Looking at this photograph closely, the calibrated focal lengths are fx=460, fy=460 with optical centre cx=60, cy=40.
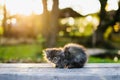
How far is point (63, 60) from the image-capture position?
23.0ft

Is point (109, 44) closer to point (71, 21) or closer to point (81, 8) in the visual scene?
point (71, 21)

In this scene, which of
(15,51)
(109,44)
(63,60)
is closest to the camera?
(63,60)

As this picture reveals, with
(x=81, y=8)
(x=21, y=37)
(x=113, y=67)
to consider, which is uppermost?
(x=81, y=8)

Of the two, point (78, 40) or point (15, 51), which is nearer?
point (15, 51)

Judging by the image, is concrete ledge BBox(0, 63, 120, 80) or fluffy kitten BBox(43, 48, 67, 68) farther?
fluffy kitten BBox(43, 48, 67, 68)

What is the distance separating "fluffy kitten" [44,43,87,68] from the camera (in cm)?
699

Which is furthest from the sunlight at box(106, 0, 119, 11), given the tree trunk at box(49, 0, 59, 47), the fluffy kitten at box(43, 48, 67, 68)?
the fluffy kitten at box(43, 48, 67, 68)

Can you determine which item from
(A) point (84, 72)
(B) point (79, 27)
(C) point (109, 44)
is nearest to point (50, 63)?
(A) point (84, 72)

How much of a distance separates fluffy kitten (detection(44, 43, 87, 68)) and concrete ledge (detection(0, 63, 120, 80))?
136mm

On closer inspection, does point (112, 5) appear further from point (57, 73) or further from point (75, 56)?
point (57, 73)

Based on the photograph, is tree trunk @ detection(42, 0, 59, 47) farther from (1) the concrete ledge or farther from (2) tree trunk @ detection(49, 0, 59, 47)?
(1) the concrete ledge

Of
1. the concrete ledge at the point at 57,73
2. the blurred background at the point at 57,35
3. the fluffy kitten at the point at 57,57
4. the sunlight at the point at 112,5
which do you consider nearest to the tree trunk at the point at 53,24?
the blurred background at the point at 57,35

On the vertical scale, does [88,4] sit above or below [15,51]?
above

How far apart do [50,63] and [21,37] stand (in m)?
13.9
